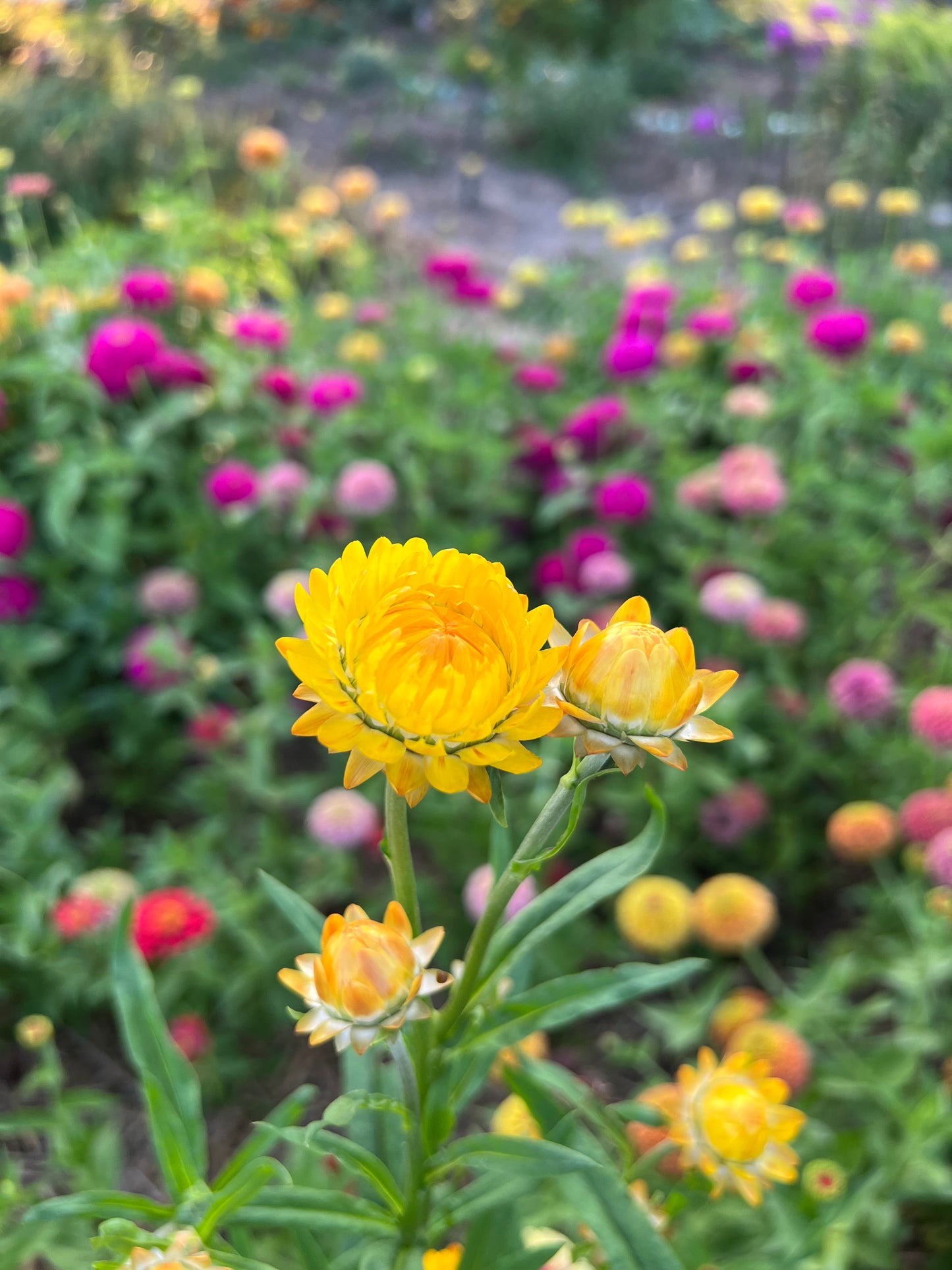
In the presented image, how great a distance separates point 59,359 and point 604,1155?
6.46 ft

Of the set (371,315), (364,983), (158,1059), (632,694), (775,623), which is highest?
(632,694)

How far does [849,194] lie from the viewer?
2.72 meters

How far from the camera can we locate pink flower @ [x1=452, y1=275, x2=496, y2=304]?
8.13ft

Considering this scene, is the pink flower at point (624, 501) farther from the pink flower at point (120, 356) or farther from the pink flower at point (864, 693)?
the pink flower at point (120, 356)

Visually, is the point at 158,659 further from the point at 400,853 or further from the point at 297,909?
the point at 400,853

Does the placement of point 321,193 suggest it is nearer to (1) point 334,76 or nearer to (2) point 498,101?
(2) point 498,101

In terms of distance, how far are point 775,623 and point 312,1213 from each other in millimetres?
1346

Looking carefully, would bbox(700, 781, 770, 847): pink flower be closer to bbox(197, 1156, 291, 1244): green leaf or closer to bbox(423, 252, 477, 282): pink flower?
bbox(197, 1156, 291, 1244): green leaf

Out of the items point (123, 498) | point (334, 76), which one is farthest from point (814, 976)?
point (334, 76)

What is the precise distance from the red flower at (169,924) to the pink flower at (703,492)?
1224mm

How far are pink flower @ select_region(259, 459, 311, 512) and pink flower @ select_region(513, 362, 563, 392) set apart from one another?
73cm

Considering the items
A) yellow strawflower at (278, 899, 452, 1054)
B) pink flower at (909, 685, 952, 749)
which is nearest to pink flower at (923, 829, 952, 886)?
pink flower at (909, 685, 952, 749)

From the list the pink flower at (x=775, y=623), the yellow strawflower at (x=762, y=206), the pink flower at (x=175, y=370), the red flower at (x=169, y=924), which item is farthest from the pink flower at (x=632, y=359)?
the red flower at (x=169, y=924)

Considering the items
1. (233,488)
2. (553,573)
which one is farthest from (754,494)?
(233,488)
